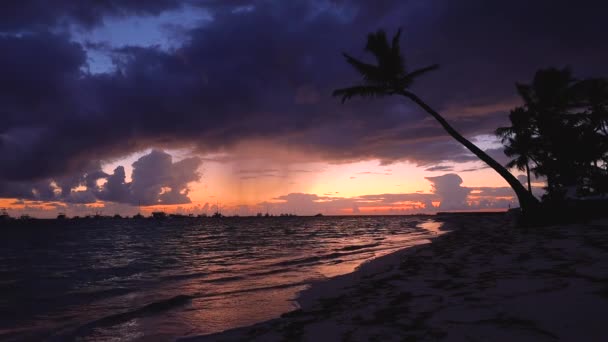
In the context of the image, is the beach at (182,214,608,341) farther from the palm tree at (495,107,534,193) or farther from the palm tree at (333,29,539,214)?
the palm tree at (495,107,534,193)

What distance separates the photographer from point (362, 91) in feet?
71.2

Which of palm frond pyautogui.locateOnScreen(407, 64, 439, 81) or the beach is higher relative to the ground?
palm frond pyautogui.locateOnScreen(407, 64, 439, 81)

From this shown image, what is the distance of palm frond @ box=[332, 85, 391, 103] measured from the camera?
21547 mm

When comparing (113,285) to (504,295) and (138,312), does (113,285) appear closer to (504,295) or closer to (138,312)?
(138,312)

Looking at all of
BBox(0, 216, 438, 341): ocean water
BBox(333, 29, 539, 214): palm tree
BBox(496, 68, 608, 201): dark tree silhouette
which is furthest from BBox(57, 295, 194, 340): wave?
BBox(496, 68, 608, 201): dark tree silhouette

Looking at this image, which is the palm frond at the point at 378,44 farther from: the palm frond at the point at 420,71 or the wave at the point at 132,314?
the wave at the point at 132,314

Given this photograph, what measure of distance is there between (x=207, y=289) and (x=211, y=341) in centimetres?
538

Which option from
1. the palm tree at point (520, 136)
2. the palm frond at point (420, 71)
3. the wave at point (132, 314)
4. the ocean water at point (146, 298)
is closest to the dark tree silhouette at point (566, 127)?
the palm tree at point (520, 136)

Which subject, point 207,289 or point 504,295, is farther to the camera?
point 207,289

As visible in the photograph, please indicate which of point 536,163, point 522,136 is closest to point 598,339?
point 522,136

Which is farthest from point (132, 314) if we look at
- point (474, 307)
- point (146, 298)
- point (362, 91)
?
point (362, 91)

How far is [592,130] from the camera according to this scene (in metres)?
30.7

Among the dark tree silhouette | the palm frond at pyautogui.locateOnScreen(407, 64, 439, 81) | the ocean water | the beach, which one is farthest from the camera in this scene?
the dark tree silhouette

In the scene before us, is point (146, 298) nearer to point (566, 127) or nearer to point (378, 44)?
point (378, 44)
